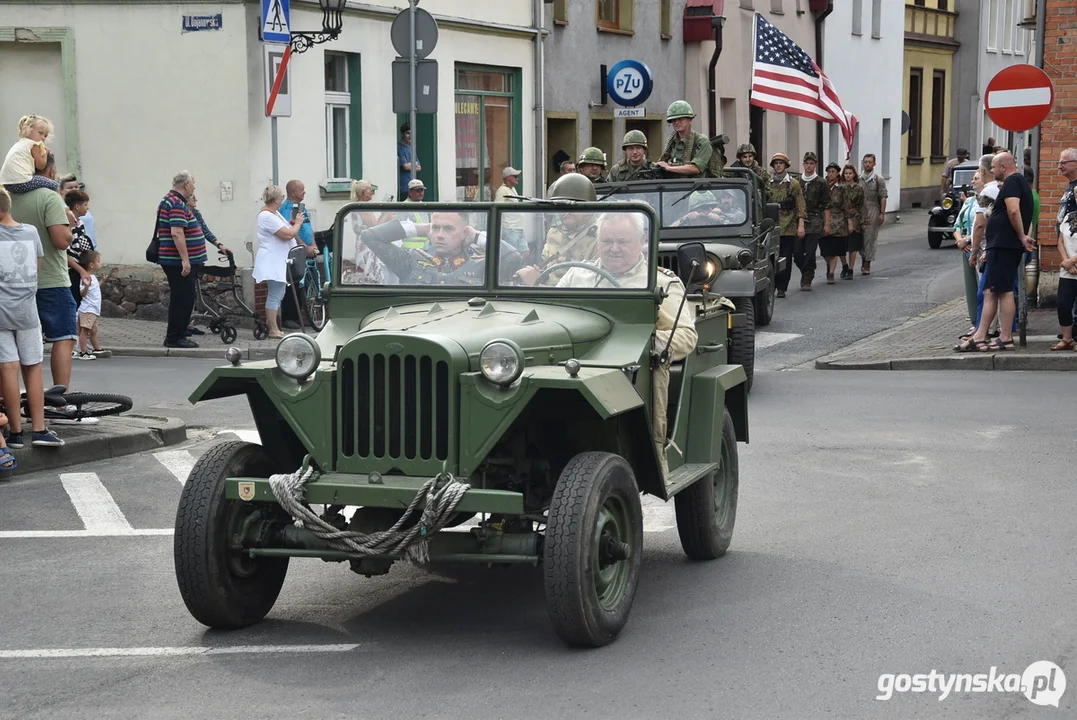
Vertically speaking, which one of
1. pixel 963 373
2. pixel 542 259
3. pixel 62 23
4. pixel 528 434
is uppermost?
Answer: pixel 62 23

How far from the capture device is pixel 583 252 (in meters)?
7.43

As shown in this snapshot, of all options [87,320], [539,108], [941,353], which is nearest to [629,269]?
[941,353]

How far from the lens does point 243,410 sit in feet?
44.7

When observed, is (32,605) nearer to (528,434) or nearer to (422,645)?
(422,645)

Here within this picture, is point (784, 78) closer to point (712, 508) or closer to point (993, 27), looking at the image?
point (712, 508)

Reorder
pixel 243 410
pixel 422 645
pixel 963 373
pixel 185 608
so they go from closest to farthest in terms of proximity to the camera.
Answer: pixel 422 645
pixel 185 608
pixel 243 410
pixel 963 373

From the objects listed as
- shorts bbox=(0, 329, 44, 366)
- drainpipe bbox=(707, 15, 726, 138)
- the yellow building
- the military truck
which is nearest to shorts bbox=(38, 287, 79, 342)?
shorts bbox=(0, 329, 44, 366)

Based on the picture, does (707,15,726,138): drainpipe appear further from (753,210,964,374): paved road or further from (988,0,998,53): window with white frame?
(988,0,998,53): window with white frame

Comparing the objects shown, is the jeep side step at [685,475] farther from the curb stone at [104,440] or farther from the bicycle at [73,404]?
the bicycle at [73,404]

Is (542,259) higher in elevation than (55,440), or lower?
higher

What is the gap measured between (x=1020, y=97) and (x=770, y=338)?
4.25 meters

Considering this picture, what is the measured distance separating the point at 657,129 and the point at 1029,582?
27.0 m

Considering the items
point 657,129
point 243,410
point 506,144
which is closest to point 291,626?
point 243,410

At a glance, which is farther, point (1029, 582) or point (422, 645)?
point (1029, 582)
